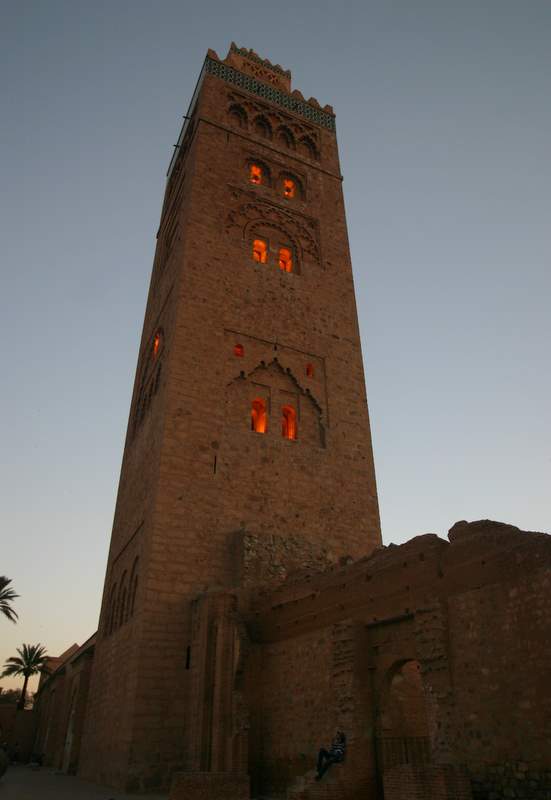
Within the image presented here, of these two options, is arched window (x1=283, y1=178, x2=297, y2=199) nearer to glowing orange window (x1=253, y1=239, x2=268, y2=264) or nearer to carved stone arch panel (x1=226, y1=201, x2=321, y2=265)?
carved stone arch panel (x1=226, y1=201, x2=321, y2=265)

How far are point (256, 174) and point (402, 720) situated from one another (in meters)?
20.6

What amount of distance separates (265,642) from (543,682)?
724cm

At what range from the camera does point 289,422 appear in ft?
64.5

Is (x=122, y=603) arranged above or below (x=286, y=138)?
below

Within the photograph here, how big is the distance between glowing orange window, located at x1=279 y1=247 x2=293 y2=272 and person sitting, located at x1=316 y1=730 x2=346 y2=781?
16.1 m

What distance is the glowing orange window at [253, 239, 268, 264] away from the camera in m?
22.6

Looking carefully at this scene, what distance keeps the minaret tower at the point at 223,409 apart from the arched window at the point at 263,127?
2.1 inches

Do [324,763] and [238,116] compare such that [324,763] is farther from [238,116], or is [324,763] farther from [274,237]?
[238,116]

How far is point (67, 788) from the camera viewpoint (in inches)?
552

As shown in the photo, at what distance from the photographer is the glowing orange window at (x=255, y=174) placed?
979 inches

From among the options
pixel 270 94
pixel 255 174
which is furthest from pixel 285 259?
pixel 270 94

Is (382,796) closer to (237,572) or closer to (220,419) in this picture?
(237,572)

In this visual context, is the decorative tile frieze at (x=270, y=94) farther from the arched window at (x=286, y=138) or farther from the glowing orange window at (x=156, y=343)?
the glowing orange window at (x=156, y=343)

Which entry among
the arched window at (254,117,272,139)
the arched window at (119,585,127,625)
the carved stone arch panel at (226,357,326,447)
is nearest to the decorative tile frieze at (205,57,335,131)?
the arched window at (254,117,272,139)
